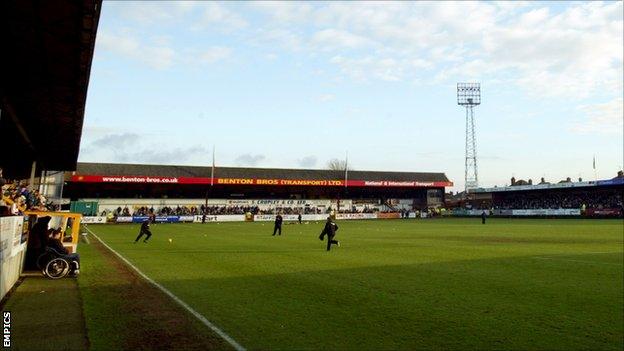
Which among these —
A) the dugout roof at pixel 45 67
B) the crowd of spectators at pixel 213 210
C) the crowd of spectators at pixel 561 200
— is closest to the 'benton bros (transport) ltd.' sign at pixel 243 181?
the crowd of spectators at pixel 213 210

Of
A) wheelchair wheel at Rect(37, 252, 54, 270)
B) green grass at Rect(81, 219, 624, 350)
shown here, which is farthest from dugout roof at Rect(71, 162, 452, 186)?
wheelchair wheel at Rect(37, 252, 54, 270)

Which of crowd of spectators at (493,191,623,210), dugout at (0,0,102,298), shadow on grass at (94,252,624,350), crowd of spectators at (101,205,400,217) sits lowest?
shadow on grass at (94,252,624,350)

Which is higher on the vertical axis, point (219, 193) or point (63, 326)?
point (219, 193)

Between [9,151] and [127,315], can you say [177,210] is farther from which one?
[127,315]

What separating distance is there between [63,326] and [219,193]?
225 ft

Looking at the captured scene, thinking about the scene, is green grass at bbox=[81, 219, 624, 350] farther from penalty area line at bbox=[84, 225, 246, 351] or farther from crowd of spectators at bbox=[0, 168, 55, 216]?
crowd of spectators at bbox=[0, 168, 55, 216]

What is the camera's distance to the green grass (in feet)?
22.6

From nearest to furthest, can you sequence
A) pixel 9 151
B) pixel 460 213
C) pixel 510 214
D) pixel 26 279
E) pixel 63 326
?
pixel 63 326 → pixel 26 279 → pixel 9 151 → pixel 510 214 → pixel 460 213

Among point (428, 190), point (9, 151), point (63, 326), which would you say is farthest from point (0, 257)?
point (428, 190)

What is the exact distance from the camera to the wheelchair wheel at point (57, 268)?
12.6 m

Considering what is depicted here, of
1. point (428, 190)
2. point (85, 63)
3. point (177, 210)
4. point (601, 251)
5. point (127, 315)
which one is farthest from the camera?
point (428, 190)

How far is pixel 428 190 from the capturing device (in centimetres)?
8731

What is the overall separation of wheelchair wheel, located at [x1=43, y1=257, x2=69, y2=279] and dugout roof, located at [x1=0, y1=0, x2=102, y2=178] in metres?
6.10

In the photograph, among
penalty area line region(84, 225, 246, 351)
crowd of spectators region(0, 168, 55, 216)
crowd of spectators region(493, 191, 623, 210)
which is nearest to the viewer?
penalty area line region(84, 225, 246, 351)
